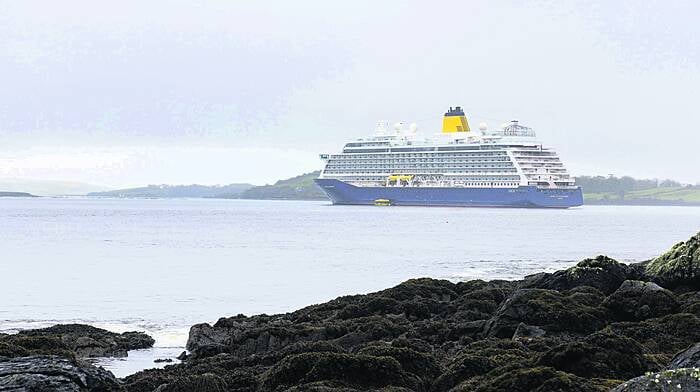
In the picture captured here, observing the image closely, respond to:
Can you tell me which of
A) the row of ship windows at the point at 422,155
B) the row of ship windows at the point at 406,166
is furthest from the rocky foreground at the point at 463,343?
the row of ship windows at the point at 422,155

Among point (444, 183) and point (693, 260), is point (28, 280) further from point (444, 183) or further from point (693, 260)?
point (444, 183)

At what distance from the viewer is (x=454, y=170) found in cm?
13275

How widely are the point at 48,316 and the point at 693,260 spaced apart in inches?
608

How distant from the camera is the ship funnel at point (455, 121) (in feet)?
465

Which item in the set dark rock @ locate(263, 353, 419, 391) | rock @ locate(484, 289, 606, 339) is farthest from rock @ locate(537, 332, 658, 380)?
rock @ locate(484, 289, 606, 339)

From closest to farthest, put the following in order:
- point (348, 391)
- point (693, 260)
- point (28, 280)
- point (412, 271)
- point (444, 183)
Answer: point (348, 391) → point (693, 260) → point (28, 280) → point (412, 271) → point (444, 183)

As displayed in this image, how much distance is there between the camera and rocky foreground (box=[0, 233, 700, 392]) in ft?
31.4

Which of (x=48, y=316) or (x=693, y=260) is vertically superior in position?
(x=693, y=260)

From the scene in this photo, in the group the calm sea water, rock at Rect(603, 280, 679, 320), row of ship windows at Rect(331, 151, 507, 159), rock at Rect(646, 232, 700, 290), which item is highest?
row of ship windows at Rect(331, 151, 507, 159)

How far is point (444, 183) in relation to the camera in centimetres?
13362

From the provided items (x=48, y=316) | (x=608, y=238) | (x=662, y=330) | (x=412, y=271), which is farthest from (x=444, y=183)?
(x=662, y=330)

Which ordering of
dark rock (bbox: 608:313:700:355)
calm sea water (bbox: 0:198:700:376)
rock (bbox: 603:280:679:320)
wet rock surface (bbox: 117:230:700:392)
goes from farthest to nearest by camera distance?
calm sea water (bbox: 0:198:700:376) → rock (bbox: 603:280:679:320) → dark rock (bbox: 608:313:700:355) → wet rock surface (bbox: 117:230:700:392)

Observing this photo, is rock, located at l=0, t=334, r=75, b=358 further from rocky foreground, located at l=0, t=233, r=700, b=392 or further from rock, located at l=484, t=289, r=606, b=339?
rock, located at l=484, t=289, r=606, b=339

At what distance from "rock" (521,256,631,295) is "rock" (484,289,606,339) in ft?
8.11
